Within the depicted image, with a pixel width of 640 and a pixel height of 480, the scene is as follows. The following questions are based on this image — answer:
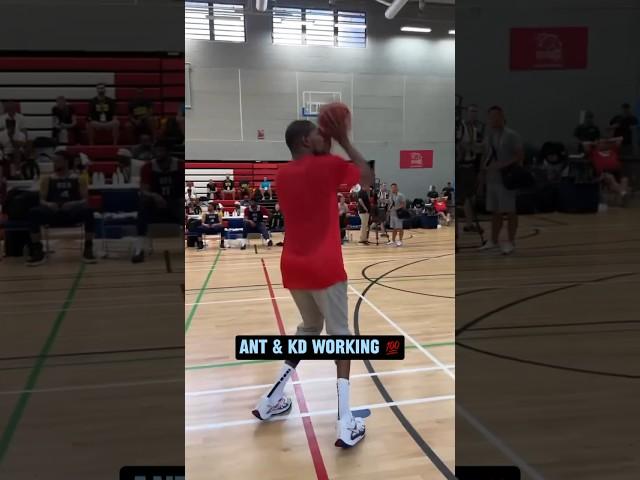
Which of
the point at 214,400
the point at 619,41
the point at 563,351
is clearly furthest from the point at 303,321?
the point at 619,41

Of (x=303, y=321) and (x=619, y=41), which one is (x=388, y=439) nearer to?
(x=303, y=321)

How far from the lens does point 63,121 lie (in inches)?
43.2

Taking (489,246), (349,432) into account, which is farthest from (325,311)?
(489,246)

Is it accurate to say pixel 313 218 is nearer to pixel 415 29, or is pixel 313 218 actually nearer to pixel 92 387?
pixel 92 387

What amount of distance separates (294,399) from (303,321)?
544mm

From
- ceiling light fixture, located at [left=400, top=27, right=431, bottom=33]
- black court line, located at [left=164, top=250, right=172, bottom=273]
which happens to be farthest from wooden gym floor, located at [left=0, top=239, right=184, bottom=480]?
ceiling light fixture, located at [left=400, top=27, right=431, bottom=33]

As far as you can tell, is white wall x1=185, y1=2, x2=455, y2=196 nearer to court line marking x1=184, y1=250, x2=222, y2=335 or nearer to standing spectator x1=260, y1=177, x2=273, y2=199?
standing spectator x1=260, y1=177, x2=273, y2=199

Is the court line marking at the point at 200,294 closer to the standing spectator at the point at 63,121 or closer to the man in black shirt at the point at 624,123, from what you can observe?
the standing spectator at the point at 63,121

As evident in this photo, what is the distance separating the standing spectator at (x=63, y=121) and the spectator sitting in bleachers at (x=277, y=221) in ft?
2.06

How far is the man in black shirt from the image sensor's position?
108 centimetres

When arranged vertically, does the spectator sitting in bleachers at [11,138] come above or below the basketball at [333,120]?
below

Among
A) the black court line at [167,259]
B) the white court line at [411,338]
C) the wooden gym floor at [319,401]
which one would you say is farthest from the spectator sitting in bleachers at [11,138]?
the white court line at [411,338]

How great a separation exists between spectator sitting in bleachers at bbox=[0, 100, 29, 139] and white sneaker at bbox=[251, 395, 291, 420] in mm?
1207

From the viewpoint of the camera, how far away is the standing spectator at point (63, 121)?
1.05 m
